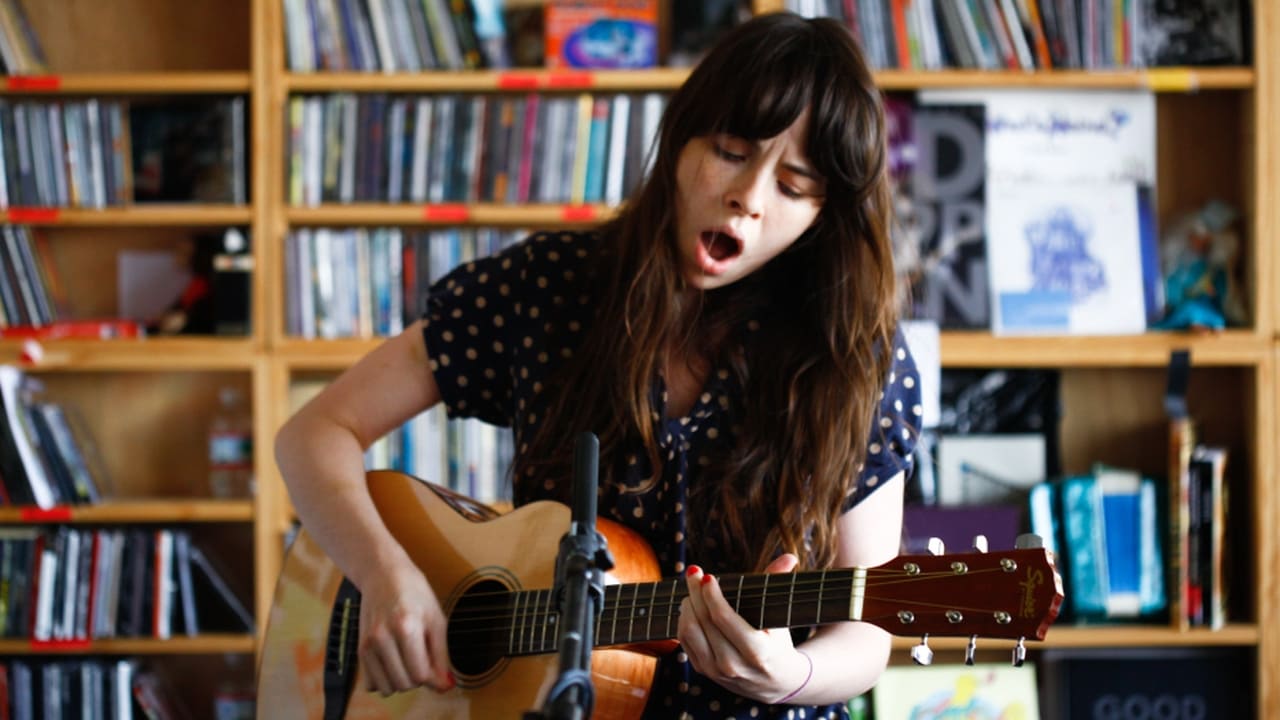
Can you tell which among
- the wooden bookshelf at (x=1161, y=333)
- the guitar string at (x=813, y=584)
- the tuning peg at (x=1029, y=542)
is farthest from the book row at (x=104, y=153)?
the tuning peg at (x=1029, y=542)

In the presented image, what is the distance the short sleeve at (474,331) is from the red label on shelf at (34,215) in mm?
1489

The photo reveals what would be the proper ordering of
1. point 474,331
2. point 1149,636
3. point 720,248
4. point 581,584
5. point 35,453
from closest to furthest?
point 581,584
point 720,248
point 474,331
point 1149,636
point 35,453

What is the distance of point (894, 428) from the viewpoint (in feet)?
3.93

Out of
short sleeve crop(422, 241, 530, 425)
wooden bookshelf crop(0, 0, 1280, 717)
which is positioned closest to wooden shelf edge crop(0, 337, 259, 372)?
wooden bookshelf crop(0, 0, 1280, 717)

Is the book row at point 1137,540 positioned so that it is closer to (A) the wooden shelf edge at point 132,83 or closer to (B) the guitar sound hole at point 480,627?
(B) the guitar sound hole at point 480,627

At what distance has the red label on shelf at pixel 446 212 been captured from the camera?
7.86 ft

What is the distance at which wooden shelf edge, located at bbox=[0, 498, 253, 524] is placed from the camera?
2.39 meters

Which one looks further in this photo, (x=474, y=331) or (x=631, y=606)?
(x=474, y=331)

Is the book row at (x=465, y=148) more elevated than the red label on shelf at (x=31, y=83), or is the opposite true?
the red label on shelf at (x=31, y=83)

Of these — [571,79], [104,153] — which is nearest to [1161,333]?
[571,79]

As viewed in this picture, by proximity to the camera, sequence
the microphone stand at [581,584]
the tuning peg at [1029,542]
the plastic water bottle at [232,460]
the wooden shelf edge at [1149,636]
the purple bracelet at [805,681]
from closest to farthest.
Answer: the microphone stand at [581,584]
the tuning peg at [1029,542]
the purple bracelet at [805,681]
the wooden shelf edge at [1149,636]
the plastic water bottle at [232,460]

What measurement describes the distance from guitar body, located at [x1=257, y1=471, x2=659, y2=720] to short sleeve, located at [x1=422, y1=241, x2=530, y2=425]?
12 cm

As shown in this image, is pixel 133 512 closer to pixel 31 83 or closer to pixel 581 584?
pixel 31 83

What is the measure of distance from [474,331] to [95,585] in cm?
154
